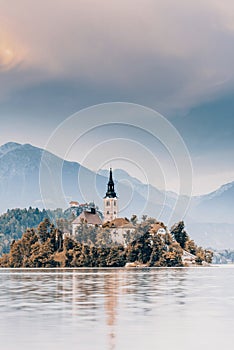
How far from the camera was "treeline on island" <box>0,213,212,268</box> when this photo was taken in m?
109

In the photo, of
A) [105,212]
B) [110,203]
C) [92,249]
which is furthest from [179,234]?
[110,203]

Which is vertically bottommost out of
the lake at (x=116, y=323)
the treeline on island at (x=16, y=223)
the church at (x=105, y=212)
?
the lake at (x=116, y=323)

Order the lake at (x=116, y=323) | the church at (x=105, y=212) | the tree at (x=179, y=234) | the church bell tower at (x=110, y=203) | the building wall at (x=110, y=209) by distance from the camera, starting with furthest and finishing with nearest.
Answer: the church bell tower at (x=110, y=203), the building wall at (x=110, y=209), the church at (x=105, y=212), the tree at (x=179, y=234), the lake at (x=116, y=323)

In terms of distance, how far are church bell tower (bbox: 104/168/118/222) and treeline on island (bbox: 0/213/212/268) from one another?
61.8ft

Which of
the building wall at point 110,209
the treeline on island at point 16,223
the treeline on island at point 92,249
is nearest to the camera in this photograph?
the treeline on island at point 92,249

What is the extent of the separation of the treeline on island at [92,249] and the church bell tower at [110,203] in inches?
741

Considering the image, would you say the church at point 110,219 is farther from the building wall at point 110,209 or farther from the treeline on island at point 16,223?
the treeline on island at point 16,223

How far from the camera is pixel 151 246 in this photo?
111 m

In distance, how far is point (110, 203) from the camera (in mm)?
136125

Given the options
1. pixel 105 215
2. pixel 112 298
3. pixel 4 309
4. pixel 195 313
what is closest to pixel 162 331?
pixel 195 313

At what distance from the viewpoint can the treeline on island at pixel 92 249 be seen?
10912cm

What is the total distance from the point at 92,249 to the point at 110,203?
1131 inches

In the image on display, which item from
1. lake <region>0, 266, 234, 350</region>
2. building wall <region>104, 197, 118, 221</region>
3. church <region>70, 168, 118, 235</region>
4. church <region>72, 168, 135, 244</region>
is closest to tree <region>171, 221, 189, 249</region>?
church <region>72, 168, 135, 244</region>

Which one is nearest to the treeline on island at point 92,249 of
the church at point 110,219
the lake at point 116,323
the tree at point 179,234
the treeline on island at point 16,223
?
the church at point 110,219
